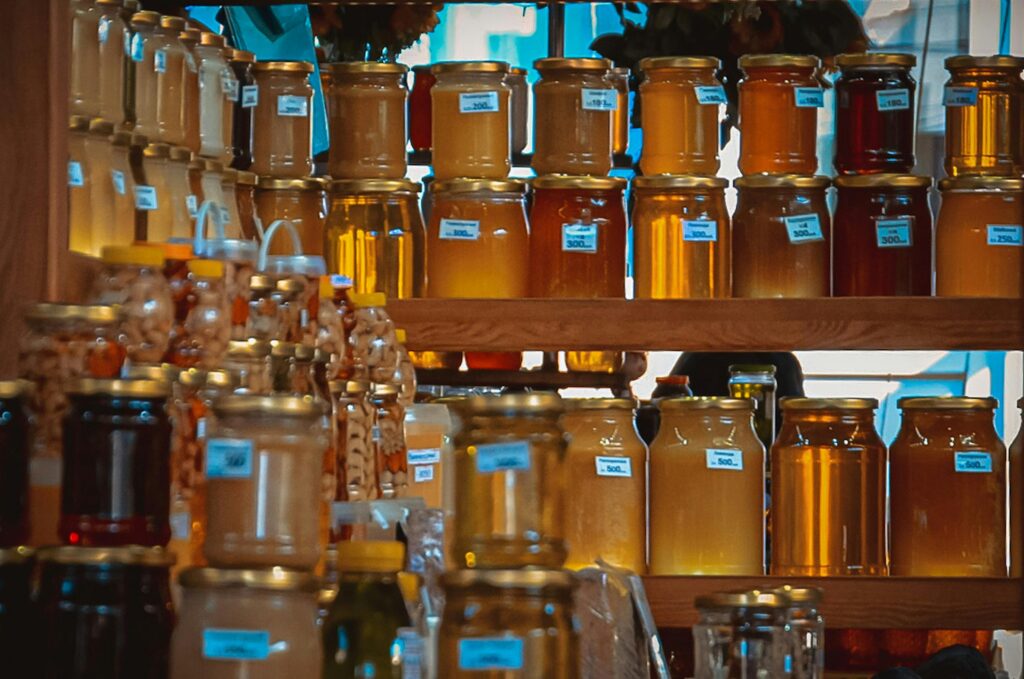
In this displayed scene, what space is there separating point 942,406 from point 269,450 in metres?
1.63

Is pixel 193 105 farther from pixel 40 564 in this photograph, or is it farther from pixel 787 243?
pixel 40 564

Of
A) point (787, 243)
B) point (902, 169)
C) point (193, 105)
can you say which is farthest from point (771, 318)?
point (193, 105)

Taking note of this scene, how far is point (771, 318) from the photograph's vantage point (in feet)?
8.99

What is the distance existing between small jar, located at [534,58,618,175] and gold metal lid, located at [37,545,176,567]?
1600 mm

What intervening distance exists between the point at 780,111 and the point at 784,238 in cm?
22

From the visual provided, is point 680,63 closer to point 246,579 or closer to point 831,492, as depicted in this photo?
point 831,492

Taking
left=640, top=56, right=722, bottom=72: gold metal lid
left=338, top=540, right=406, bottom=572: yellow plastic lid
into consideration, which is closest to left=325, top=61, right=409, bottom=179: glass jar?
left=640, top=56, right=722, bottom=72: gold metal lid

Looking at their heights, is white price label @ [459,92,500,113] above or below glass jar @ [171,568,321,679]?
above

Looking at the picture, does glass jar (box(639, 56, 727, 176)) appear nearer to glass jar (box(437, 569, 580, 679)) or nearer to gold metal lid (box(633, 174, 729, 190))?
gold metal lid (box(633, 174, 729, 190))

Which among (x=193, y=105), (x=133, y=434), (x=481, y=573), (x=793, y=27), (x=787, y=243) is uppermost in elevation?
(x=793, y=27)

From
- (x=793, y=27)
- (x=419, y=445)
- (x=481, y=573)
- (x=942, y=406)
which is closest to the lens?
(x=481, y=573)

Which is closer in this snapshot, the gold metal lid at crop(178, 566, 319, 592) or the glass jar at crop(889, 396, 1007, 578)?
the gold metal lid at crop(178, 566, 319, 592)

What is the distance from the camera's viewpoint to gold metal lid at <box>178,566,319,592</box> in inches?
49.9

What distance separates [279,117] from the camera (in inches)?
114
